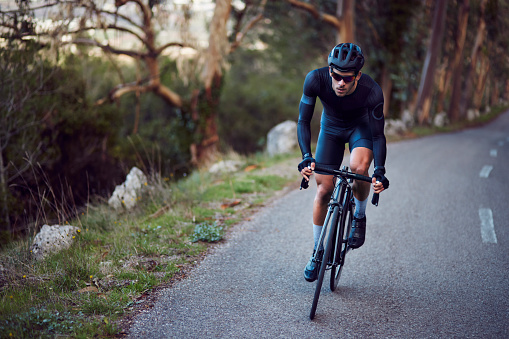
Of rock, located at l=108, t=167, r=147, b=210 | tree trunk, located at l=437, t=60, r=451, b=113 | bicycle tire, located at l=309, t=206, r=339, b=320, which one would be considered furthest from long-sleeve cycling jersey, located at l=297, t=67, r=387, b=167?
tree trunk, located at l=437, t=60, r=451, b=113

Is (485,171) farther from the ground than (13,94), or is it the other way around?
(13,94)

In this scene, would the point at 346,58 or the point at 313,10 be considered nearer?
the point at 346,58

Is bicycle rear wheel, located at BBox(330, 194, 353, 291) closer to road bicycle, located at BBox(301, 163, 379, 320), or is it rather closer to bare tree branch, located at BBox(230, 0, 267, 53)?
road bicycle, located at BBox(301, 163, 379, 320)

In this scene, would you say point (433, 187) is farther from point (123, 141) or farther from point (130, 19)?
point (123, 141)

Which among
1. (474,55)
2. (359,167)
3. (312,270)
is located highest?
(474,55)

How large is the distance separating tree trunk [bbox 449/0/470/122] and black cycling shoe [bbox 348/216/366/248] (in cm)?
2572

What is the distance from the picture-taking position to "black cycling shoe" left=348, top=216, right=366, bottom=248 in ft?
13.7

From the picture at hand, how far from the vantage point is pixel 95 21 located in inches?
563

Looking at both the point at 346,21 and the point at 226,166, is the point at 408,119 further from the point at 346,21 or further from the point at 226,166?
the point at 226,166

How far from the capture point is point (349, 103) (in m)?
3.82

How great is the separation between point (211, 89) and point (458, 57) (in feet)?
56.3

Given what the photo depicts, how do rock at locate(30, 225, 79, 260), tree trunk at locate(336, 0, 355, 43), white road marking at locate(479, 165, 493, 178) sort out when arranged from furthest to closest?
tree trunk at locate(336, 0, 355, 43), white road marking at locate(479, 165, 493, 178), rock at locate(30, 225, 79, 260)

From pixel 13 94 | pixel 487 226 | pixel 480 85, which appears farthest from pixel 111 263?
pixel 480 85

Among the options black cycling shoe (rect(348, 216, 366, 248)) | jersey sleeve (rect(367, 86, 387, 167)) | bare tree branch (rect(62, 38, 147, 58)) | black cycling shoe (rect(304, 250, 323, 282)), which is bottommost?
black cycling shoe (rect(304, 250, 323, 282))
